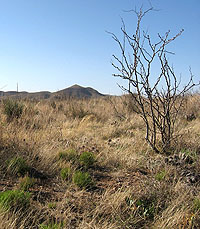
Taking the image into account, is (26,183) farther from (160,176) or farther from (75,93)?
(75,93)

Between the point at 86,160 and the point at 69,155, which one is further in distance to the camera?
the point at 69,155

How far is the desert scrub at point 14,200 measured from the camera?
7.46 ft

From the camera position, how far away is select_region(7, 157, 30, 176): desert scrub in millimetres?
3217

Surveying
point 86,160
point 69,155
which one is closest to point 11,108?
point 69,155

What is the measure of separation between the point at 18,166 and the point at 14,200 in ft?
3.37

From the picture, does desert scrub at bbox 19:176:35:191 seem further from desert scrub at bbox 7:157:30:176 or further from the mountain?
the mountain

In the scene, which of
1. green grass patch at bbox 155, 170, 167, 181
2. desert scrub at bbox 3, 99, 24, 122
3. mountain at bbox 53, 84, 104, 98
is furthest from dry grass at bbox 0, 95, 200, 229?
mountain at bbox 53, 84, 104, 98

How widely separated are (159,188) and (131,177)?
720 mm

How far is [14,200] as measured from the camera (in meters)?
2.33

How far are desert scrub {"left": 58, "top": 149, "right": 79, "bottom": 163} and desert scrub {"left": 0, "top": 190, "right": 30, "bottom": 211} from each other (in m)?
1.44

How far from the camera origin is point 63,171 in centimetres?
333

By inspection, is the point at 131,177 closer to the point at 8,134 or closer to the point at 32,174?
the point at 32,174

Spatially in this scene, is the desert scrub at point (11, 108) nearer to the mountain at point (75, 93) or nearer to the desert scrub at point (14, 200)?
the mountain at point (75, 93)

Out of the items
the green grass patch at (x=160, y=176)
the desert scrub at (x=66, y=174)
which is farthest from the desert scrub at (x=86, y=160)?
the green grass patch at (x=160, y=176)
